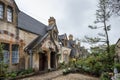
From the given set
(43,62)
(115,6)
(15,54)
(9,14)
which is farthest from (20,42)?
(115,6)

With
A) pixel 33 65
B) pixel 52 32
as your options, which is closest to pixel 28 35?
pixel 33 65

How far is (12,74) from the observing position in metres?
19.6

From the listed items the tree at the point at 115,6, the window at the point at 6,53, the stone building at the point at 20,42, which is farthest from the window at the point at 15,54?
the tree at the point at 115,6

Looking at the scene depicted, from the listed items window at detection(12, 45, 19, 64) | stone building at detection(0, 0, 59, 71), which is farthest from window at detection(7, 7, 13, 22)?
window at detection(12, 45, 19, 64)

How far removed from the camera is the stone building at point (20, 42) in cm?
2116

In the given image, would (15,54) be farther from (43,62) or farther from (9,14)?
(43,62)

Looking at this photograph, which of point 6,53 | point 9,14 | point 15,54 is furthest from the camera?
point 15,54

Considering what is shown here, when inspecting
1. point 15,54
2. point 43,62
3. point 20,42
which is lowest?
point 43,62

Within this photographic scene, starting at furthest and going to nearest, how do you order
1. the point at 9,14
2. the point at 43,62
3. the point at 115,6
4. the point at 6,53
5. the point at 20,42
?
the point at 43,62, the point at 20,42, the point at 9,14, the point at 6,53, the point at 115,6

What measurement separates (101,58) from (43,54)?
827cm

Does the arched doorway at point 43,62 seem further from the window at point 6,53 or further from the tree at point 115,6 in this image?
the tree at point 115,6

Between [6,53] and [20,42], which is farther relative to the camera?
[20,42]

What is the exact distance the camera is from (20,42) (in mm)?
23453

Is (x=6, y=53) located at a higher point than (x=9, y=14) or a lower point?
lower
